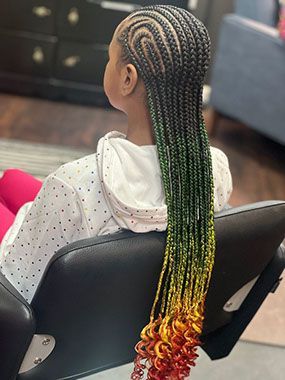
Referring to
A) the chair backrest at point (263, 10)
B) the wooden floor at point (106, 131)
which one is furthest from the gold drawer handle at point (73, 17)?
the chair backrest at point (263, 10)

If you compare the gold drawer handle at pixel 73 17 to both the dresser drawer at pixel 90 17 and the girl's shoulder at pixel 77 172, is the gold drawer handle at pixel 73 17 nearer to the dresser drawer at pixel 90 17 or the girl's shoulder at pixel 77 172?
the dresser drawer at pixel 90 17

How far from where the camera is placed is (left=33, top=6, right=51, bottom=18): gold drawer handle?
10.5 ft

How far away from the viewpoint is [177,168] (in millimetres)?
981

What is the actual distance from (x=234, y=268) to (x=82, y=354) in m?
0.31

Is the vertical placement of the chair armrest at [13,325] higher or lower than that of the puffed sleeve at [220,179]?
lower

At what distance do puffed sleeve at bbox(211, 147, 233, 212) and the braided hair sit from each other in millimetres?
63

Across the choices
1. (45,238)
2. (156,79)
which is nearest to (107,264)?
(45,238)

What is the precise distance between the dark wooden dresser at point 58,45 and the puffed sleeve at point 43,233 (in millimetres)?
2319

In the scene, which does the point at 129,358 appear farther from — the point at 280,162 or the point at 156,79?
the point at 280,162

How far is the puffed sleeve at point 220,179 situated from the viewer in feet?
3.57

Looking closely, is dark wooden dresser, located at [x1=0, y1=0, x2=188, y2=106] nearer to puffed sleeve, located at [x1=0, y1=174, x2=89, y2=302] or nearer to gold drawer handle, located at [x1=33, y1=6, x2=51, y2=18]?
gold drawer handle, located at [x1=33, y1=6, x2=51, y2=18]

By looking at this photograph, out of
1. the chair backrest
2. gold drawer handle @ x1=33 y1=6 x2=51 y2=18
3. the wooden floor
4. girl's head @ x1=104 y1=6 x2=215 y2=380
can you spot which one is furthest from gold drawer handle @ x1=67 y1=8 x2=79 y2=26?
girl's head @ x1=104 y1=6 x2=215 y2=380

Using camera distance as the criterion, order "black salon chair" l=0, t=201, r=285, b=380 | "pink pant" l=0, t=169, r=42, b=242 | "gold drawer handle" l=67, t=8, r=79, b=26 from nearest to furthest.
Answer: "black salon chair" l=0, t=201, r=285, b=380 → "pink pant" l=0, t=169, r=42, b=242 → "gold drawer handle" l=67, t=8, r=79, b=26

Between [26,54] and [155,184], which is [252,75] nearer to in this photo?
[26,54]
